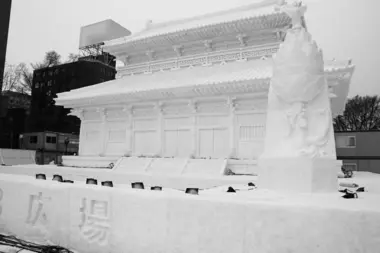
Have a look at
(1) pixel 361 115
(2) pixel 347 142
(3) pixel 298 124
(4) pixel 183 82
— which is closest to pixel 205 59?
(4) pixel 183 82

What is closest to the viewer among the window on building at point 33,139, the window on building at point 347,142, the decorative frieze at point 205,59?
the decorative frieze at point 205,59

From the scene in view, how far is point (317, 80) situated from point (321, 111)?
519 millimetres

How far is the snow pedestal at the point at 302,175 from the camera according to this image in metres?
4.48

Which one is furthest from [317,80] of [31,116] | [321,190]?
[31,116]

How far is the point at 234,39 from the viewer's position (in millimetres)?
14812

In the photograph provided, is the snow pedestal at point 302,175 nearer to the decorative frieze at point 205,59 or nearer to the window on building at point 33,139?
the decorative frieze at point 205,59

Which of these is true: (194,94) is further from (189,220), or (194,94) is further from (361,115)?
(361,115)

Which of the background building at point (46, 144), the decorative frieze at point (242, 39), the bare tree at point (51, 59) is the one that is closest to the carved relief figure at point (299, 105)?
the decorative frieze at point (242, 39)

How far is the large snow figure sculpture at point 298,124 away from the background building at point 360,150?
25048 mm

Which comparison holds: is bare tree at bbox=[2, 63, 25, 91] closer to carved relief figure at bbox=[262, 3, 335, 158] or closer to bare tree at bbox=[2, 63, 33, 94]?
bare tree at bbox=[2, 63, 33, 94]

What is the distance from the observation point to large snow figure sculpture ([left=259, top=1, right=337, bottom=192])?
456 centimetres

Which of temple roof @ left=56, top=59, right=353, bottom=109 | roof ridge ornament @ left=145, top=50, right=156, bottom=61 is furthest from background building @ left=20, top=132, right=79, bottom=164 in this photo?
roof ridge ornament @ left=145, top=50, right=156, bottom=61

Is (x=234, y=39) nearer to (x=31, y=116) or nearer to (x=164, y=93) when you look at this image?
(x=164, y=93)

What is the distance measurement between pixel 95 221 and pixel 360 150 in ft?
90.6
